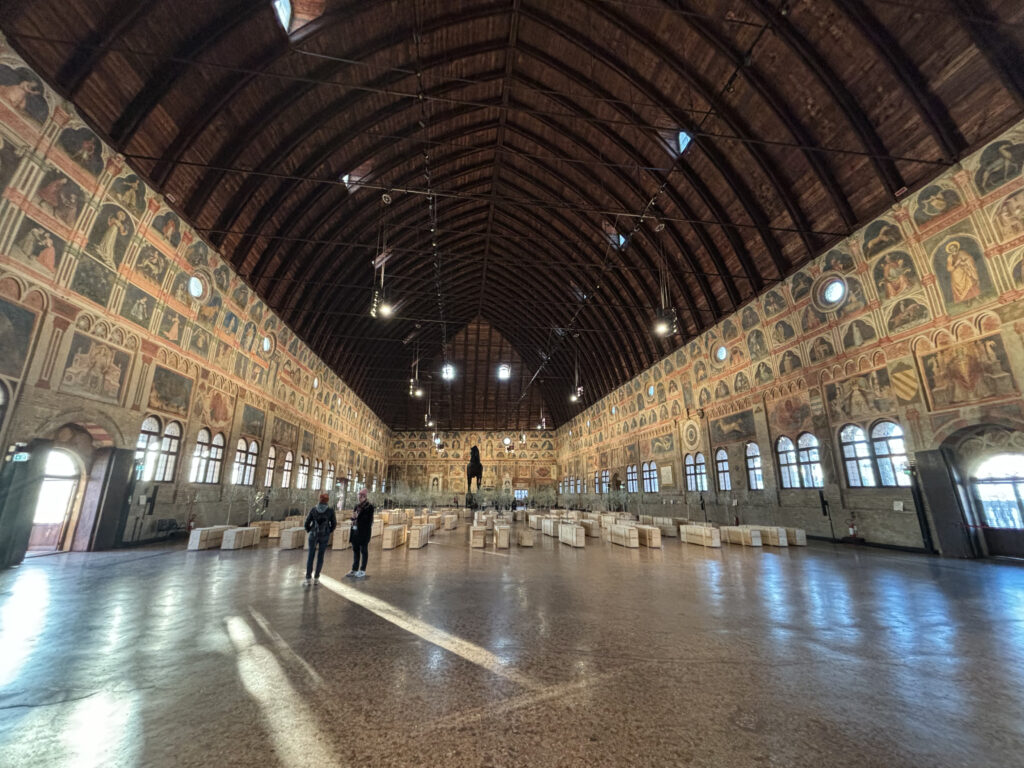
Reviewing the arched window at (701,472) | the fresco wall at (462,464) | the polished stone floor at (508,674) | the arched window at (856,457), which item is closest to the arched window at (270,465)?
the polished stone floor at (508,674)

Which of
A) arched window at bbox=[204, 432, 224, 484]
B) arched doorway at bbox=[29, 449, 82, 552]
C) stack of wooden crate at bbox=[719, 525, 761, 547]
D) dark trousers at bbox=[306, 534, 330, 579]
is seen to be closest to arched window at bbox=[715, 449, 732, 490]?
stack of wooden crate at bbox=[719, 525, 761, 547]

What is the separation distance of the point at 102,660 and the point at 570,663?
424cm

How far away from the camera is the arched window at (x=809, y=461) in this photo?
14469 millimetres

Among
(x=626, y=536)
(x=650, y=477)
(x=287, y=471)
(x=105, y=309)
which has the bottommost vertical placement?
(x=626, y=536)

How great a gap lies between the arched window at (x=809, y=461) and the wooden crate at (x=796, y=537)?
229 centimetres

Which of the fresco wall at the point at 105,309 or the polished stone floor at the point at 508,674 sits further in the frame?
the fresco wall at the point at 105,309

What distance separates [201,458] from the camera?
14.4 m

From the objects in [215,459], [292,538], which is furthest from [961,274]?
[215,459]

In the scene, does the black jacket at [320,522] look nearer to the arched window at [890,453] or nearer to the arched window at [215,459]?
the arched window at [215,459]

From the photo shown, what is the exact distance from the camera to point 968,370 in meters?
10.3

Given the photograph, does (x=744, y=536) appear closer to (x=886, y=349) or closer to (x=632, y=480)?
(x=886, y=349)

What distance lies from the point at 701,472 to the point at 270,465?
71.0 feet

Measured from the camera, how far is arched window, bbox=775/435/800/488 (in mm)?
15367

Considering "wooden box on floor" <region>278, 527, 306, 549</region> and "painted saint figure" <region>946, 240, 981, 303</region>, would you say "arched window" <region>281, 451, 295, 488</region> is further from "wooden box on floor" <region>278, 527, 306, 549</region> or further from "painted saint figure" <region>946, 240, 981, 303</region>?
"painted saint figure" <region>946, 240, 981, 303</region>
